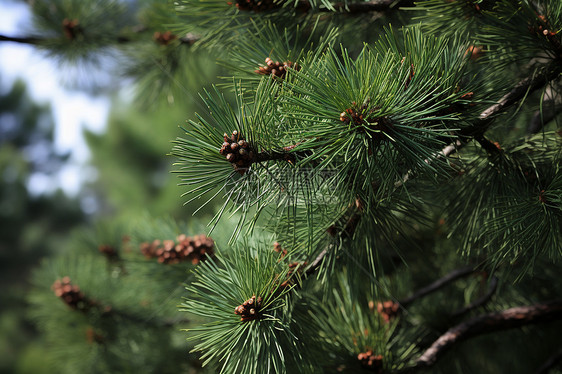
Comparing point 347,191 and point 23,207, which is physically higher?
point 347,191

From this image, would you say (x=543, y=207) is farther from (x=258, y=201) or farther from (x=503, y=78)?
(x=258, y=201)

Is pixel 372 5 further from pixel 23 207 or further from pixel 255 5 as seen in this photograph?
pixel 23 207

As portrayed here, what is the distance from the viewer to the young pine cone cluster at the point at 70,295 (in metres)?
0.85

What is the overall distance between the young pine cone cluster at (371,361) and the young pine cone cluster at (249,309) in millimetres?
185

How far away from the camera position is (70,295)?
85 centimetres

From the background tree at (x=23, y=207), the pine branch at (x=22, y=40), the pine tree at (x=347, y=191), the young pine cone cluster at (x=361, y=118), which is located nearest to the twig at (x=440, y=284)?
the pine tree at (x=347, y=191)

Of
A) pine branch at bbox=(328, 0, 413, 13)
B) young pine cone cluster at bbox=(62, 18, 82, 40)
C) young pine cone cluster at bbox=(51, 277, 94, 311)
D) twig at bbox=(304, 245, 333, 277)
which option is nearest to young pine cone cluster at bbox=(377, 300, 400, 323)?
twig at bbox=(304, 245, 333, 277)

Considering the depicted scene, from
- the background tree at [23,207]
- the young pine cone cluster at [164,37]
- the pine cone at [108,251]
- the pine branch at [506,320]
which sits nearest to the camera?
the pine branch at [506,320]

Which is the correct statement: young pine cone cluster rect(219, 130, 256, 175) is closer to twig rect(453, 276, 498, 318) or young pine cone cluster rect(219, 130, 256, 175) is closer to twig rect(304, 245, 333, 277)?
twig rect(304, 245, 333, 277)

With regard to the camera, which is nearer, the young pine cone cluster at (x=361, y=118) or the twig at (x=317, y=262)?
the young pine cone cluster at (x=361, y=118)

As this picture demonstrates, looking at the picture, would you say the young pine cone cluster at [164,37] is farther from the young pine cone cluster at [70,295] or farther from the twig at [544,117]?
the twig at [544,117]

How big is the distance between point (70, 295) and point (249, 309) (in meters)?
0.54

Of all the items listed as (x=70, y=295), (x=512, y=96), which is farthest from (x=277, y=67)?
(x=70, y=295)

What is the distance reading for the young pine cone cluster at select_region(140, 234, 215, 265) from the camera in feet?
2.26
